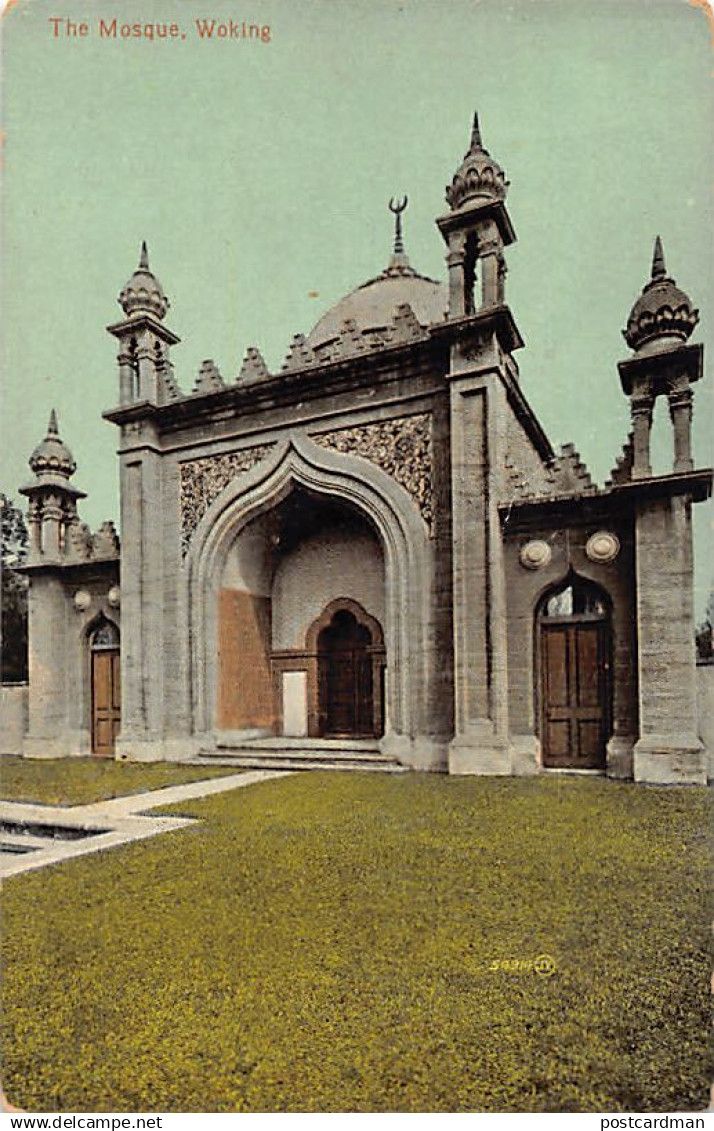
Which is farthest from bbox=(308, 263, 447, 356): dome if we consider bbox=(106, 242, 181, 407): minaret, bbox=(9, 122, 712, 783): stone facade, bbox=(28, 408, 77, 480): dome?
bbox=(28, 408, 77, 480): dome

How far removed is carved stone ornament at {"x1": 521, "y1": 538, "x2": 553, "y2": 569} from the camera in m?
10.7

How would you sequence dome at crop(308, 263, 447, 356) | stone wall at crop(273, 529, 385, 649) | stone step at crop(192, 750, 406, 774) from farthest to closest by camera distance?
dome at crop(308, 263, 447, 356) → stone wall at crop(273, 529, 385, 649) → stone step at crop(192, 750, 406, 774)

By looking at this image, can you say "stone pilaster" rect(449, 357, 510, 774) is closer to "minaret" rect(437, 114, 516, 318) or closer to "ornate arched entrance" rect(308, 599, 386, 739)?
"minaret" rect(437, 114, 516, 318)

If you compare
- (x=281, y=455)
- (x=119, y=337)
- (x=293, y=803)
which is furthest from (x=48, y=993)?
(x=119, y=337)

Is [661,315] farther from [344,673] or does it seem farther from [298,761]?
[344,673]

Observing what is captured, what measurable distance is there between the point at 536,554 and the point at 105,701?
30.1 ft

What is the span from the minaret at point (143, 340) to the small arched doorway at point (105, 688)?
4631 mm

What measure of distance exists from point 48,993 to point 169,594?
35.1 ft

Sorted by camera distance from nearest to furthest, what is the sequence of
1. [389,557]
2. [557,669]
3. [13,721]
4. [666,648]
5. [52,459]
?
[666,648] → [557,669] → [389,557] → [52,459] → [13,721]

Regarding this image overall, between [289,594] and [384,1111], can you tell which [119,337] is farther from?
[384,1111]

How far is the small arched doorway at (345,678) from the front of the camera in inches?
575

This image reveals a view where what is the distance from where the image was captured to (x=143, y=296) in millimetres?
14023

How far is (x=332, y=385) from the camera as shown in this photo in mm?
12477

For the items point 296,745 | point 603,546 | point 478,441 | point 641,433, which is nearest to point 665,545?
point 603,546
